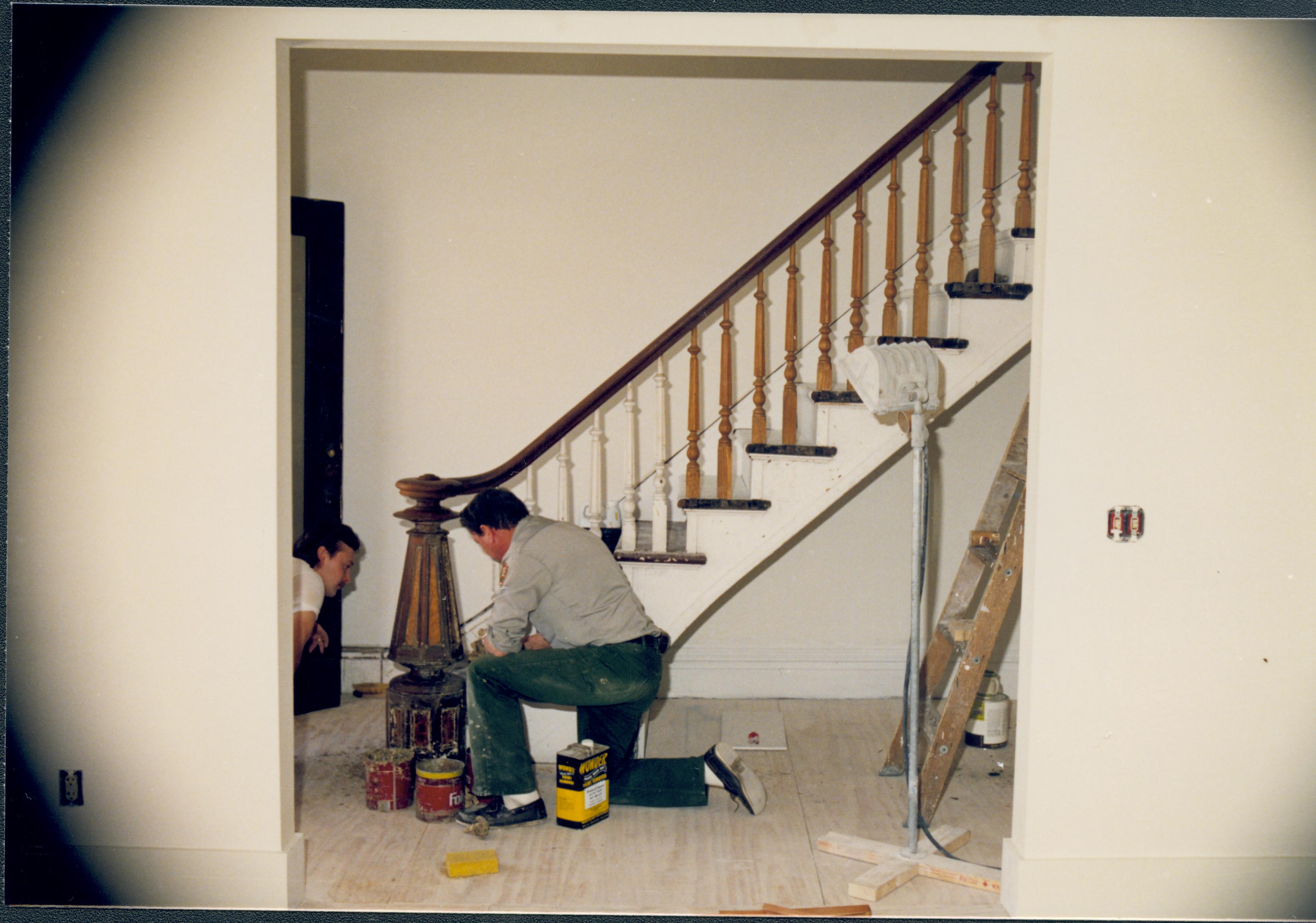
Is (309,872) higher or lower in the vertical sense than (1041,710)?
lower

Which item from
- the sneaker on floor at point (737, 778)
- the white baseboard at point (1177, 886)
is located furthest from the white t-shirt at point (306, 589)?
the white baseboard at point (1177, 886)

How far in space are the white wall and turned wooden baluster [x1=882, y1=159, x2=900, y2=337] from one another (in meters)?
0.96

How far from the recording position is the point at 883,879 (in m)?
2.98

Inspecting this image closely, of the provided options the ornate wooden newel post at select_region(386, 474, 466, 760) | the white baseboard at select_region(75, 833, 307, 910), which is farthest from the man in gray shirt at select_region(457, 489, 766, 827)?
the white baseboard at select_region(75, 833, 307, 910)

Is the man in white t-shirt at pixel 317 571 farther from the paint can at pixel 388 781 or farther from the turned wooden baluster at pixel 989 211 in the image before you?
the turned wooden baluster at pixel 989 211

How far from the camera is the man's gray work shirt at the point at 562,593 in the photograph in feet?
11.5

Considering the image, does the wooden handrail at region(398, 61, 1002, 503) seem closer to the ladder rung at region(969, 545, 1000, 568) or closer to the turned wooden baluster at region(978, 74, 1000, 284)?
the turned wooden baluster at region(978, 74, 1000, 284)

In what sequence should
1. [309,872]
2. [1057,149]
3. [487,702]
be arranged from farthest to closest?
[487,702] → [309,872] → [1057,149]

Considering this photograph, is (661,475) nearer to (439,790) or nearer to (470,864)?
(439,790)

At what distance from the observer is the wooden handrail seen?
373 centimetres

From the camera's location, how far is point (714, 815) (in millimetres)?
3521

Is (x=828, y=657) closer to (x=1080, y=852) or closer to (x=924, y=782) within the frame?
(x=924, y=782)

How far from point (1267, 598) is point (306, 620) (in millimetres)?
2964

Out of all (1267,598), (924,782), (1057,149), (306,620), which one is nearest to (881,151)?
(1057,149)
